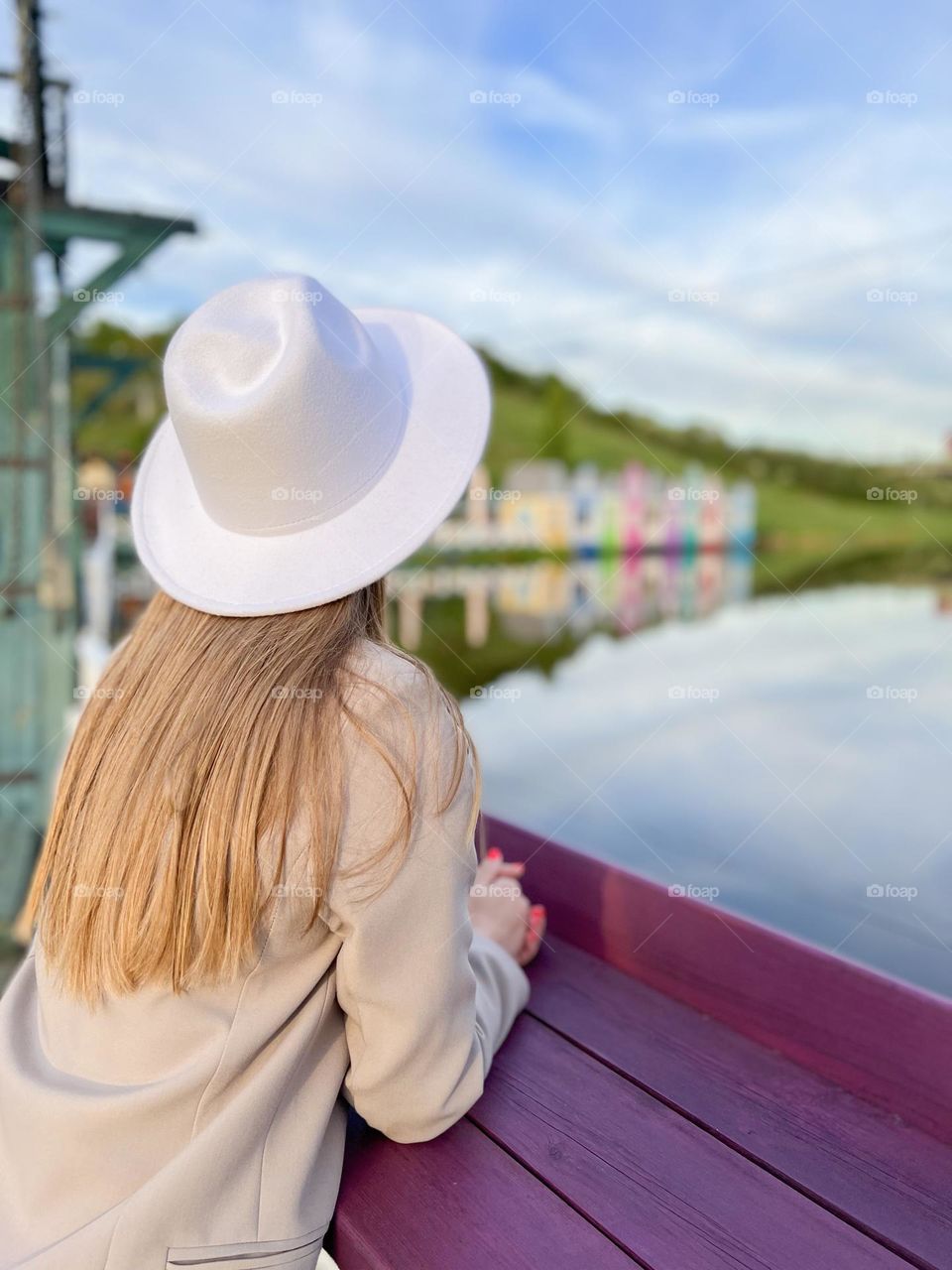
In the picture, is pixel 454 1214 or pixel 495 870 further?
pixel 495 870

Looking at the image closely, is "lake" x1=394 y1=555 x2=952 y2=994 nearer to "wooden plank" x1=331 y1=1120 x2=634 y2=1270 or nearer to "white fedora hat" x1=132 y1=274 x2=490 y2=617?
"wooden plank" x1=331 y1=1120 x2=634 y2=1270

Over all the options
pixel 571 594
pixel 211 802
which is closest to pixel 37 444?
pixel 211 802

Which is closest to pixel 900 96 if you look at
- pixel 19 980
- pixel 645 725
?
pixel 19 980

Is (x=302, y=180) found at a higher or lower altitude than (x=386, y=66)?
lower

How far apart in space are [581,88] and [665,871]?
3.78 m

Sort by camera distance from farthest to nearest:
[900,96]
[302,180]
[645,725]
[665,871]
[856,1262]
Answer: [645,725], [665,871], [302,180], [900,96], [856,1262]

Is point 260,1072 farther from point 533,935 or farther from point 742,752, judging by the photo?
point 742,752

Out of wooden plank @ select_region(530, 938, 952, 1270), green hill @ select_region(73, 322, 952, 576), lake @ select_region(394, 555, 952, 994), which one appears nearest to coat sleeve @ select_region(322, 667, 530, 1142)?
wooden plank @ select_region(530, 938, 952, 1270)

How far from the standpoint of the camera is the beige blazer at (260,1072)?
0.62 meters

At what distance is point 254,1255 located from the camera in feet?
2.07

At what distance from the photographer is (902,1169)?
26.5 inches

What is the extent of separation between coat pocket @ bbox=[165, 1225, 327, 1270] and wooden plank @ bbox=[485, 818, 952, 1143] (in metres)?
0.42

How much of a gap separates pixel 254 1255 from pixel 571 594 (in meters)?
20.4

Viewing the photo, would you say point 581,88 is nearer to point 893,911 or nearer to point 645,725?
point 893,911
